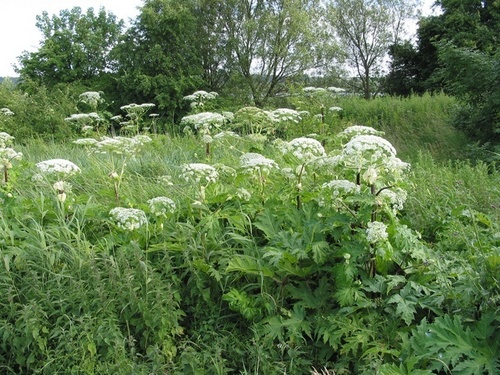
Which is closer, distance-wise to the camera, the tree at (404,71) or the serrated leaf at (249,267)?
the serrated leaf at (249,267)

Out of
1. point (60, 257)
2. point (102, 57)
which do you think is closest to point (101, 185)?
point (60, 257)

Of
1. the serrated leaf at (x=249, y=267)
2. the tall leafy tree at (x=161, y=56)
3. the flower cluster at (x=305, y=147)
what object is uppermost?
the tall leafy tree at (x=161, y=56)

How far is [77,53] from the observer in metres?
24.4

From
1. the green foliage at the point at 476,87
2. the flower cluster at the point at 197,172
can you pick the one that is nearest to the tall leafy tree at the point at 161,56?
the green foliage at the point at 476,87

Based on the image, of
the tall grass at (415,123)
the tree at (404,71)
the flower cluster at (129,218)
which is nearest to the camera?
the flower cluster at (129,218)

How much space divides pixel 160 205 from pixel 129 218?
0.24 meters

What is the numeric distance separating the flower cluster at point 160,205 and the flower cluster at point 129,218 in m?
0.11

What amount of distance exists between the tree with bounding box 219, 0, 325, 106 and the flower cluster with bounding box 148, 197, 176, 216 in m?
18.2

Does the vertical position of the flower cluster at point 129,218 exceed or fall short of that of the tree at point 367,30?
it falls short

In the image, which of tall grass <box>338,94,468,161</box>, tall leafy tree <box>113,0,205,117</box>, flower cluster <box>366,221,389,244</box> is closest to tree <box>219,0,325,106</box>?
tall leafy tree <box>113,0,205,117</box>

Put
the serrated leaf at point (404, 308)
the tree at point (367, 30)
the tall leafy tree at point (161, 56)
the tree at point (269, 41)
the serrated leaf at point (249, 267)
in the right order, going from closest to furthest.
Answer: the serrated leaf at point (404, 308), the serrated leaf at point (249, 267), the tall leafy tree at point (161, 56), the tree at point (269, 41), the tree at point (367, 30)

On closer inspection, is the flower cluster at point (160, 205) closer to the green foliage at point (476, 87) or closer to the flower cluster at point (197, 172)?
the flower cluster at point (197, 172)

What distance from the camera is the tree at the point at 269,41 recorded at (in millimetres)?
20656

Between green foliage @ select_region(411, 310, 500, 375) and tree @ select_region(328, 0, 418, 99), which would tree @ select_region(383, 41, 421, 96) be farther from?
green foliage @ select_region(411, 310, 500, 375)
